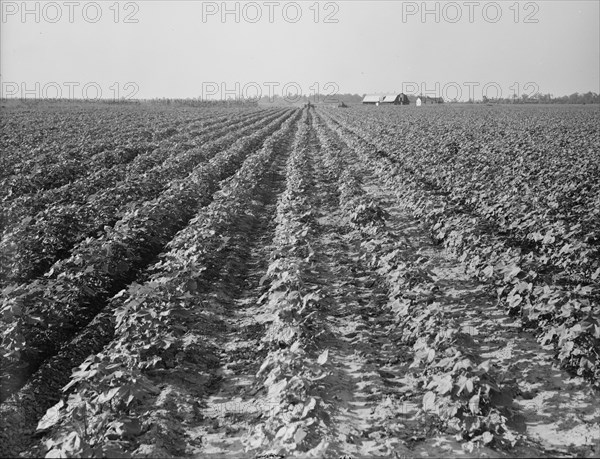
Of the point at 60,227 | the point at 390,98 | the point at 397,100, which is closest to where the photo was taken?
the point at 60,227

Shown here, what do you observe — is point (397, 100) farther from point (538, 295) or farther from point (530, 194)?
point (538, 295)

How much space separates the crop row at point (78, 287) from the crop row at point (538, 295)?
5.59m

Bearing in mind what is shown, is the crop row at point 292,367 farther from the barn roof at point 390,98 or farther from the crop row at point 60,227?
the barn roof at point 390,98

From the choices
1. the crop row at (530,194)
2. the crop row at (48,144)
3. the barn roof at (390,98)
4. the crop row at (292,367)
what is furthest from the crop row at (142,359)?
the barn roof at (390,98)

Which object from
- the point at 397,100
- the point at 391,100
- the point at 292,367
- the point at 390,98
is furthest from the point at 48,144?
the point at 390,98

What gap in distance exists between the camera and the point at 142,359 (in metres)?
5.24

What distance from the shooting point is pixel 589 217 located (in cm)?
885

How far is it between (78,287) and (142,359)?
1915 mm

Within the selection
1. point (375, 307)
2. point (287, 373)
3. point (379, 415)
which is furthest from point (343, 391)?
point (375, 307)

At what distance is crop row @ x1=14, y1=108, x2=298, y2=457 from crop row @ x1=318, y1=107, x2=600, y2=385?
4.07m

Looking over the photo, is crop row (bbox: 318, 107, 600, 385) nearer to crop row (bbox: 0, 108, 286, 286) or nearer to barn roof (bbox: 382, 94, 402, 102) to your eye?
crop row (bbox: 0, 108, 286, 286)

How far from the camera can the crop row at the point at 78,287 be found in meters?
5.16

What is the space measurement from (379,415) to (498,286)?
136 inches

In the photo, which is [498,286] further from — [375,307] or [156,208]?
[156,208]
